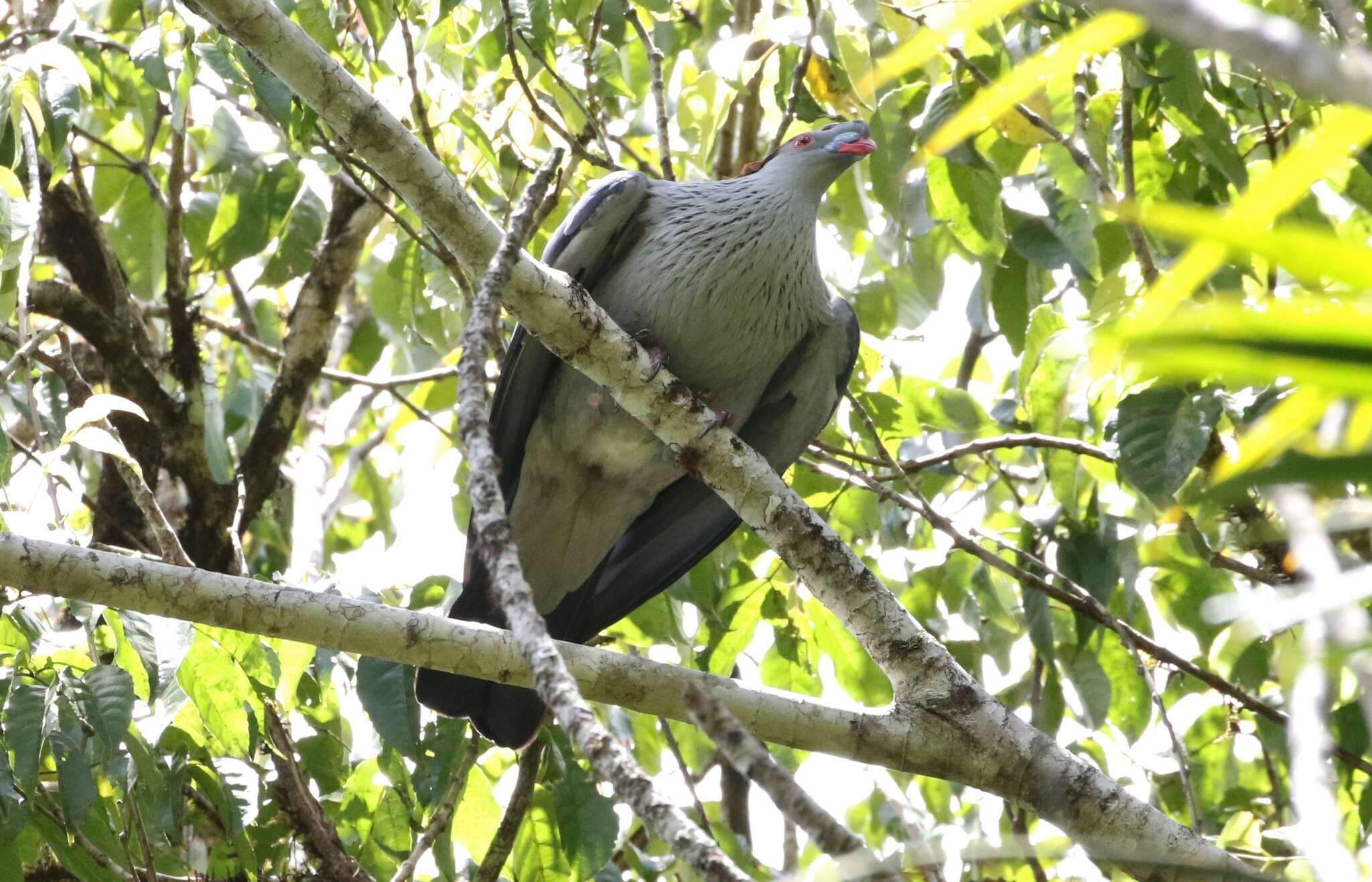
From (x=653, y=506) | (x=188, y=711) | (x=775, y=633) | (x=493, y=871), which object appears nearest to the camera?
(x=188, y=711)

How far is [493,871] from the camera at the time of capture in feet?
11.2

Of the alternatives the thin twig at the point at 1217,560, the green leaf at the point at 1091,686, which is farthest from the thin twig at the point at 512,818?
the thin twig at the point at 1217,560

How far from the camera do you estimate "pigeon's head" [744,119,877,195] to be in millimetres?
4047

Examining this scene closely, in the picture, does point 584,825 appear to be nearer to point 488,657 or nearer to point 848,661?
point 488,657

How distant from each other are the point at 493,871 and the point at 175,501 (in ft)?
7.16

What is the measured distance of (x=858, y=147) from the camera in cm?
405

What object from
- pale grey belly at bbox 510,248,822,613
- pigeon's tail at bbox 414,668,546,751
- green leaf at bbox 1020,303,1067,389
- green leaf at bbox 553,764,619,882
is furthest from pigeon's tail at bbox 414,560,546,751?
green leaf at bbox 1020,303,1067,389

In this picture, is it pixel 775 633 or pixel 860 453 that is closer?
pixel 775 633

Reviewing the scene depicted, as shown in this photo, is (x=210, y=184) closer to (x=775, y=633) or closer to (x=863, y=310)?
(x=863, y=310)

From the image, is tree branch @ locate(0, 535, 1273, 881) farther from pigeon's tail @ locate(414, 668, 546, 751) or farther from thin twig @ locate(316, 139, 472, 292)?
thin twig @ locate(316, 139, 472, 292)

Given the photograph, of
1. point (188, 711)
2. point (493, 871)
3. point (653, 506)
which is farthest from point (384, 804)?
point (653, 506)

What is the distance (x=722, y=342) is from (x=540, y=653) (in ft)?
7.65

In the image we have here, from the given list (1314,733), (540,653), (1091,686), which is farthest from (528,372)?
(1314,733)

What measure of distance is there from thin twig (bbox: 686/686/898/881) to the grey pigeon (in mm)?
2289
